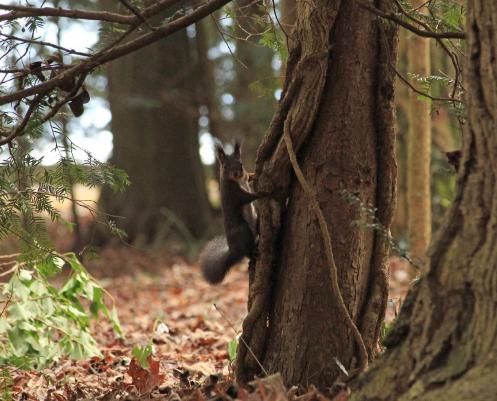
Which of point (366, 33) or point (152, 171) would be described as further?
point (152, 171)

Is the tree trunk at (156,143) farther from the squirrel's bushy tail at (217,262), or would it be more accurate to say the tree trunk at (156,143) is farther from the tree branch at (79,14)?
the tree branch at (79,14)

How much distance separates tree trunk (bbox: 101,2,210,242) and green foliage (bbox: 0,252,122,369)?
569cm

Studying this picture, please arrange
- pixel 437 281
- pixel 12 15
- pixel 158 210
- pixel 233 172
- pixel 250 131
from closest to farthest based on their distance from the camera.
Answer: pixel 437 281, pixel 12 15, pixel 233 172, pixel 158 210, pixel 250 131

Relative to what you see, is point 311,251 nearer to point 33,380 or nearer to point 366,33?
point 366,33

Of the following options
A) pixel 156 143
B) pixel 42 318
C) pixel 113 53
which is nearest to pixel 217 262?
pixel 42 318

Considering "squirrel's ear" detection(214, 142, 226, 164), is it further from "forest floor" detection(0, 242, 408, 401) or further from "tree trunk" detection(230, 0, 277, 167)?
"tree trunk" detection(230, 0, 277, 167)

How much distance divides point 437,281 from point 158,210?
329 inches

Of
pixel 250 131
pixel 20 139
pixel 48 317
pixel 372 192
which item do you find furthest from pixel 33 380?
pixel 250 131

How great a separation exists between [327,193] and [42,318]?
1.88 meters

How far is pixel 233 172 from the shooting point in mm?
4391

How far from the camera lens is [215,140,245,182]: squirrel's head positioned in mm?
4387

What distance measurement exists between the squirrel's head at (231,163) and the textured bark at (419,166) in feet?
3.81

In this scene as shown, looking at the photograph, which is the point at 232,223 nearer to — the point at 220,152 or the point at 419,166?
the point at 220,152

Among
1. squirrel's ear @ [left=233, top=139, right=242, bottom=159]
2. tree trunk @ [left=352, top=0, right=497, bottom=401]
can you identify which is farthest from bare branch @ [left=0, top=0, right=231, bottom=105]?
squirrel's ear @ [left=233, top=139, right=242, bottom=159]
